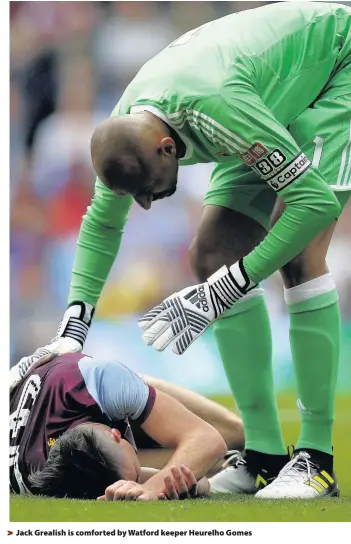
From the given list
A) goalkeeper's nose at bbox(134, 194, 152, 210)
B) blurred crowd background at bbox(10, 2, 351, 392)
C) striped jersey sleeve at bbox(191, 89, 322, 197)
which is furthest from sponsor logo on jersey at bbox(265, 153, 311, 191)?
blurred crowd background at bbox(10, 2, 351, 392)

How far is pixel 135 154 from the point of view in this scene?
8.88ft

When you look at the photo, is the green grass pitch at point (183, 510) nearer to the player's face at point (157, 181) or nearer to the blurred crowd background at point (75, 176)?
Answer: the player's face at point (157, 181)

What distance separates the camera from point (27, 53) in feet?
23.0

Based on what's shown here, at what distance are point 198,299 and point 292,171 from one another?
46cm

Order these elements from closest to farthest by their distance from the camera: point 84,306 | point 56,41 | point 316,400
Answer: point 316,400, point 84,306, point 56,41

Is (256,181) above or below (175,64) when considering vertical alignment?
below

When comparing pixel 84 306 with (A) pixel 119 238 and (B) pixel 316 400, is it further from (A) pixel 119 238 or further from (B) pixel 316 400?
(B) pixel 316 400

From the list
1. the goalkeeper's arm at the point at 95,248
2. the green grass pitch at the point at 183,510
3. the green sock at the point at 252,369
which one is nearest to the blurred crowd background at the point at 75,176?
the goalkeeper's arm at the point at 95,248

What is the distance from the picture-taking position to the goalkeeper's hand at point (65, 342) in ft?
9.92

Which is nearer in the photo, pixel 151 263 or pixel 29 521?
pixel 29 521

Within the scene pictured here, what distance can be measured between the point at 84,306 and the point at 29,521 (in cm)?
89
